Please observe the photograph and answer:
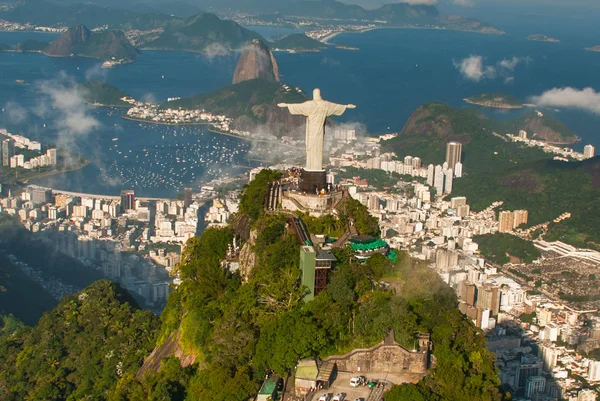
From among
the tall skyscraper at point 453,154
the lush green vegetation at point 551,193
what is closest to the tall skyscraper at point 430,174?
the lush green vegetation at point 551,193

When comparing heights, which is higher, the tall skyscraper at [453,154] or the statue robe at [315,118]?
the statue robe at [315,118]

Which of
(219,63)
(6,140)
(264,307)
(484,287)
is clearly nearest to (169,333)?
(264,307)

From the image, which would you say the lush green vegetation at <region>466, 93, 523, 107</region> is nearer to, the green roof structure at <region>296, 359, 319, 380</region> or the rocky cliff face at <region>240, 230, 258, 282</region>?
the rocky cliff face at <region>240, 230, 258, 282</region>

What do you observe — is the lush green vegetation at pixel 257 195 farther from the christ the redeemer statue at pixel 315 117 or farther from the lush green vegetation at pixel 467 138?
the lush green vegetation at pixel 467 138

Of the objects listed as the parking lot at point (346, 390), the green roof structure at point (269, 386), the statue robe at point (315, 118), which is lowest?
the parking lot at point (346, 390)

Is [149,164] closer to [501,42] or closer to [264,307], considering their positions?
[264,307]

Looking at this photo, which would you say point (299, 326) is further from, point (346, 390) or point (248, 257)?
point (248, 257)
